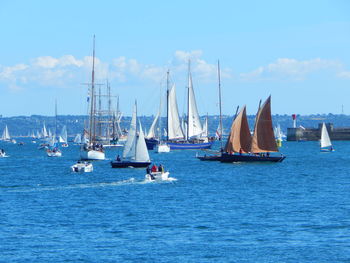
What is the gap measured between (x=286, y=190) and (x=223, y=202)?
36.5 ft

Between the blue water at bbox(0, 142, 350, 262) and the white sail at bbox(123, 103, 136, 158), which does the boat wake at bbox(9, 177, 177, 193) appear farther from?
the white sail at bbox(123, 103, 136, 158)

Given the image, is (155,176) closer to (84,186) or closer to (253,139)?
(84,186)

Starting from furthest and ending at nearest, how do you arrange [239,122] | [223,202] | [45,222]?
[239,122] → [223,202] → [45,222]

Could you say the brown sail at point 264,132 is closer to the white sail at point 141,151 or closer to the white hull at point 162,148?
the white sail at point 141,151

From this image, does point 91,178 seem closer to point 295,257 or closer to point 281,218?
point 281,218

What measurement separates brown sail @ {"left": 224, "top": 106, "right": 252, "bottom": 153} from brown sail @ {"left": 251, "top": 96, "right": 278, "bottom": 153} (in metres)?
0.99

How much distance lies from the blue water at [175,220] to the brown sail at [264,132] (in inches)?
833

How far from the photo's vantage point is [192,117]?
14938 centimetres

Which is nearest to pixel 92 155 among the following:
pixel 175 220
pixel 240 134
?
pixel 240 134

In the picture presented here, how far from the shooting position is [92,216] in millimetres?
49000

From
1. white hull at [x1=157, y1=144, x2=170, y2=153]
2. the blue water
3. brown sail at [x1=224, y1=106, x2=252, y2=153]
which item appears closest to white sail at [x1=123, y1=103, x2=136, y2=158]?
the blue water

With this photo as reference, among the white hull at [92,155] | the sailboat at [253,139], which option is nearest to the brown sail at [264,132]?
the sailboat at [253,139]

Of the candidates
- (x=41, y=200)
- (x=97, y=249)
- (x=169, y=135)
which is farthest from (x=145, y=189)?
(x=169, y=135)

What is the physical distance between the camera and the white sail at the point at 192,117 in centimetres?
14588
